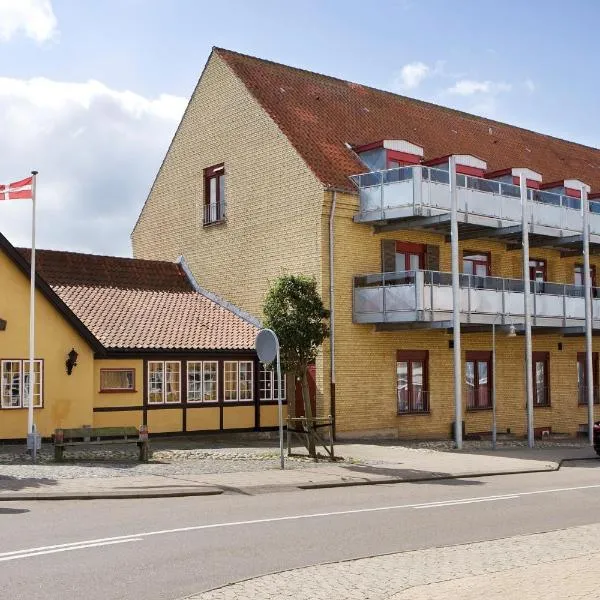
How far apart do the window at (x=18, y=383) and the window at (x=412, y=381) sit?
35.7ft

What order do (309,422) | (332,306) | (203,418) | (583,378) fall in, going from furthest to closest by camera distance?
(583,378) < (332,306) < (203,418) < (309,422)

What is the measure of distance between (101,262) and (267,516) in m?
18.5

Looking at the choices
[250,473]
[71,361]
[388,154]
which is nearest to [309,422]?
[250,473]

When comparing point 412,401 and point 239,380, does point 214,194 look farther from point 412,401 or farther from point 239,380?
point 412,401

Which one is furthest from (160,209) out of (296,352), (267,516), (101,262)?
(267,516)

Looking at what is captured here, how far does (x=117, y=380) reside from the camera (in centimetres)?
Result: 2483

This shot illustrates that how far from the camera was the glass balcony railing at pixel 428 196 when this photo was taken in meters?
26.9

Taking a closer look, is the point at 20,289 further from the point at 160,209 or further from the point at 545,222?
the point at 545,222

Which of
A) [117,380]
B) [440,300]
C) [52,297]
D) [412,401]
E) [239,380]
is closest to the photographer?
[52,297]

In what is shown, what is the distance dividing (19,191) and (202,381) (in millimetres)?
8051

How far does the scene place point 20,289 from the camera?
2298cm

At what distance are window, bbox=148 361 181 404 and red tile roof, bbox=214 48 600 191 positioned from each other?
708 centimetres

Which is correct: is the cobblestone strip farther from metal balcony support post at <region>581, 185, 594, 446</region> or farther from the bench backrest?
metal balcony support post at <region>581, 185, 594, 446</region>

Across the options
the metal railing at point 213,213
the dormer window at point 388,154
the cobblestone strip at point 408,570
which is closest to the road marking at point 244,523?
the cobblestone strip at point 408,570
